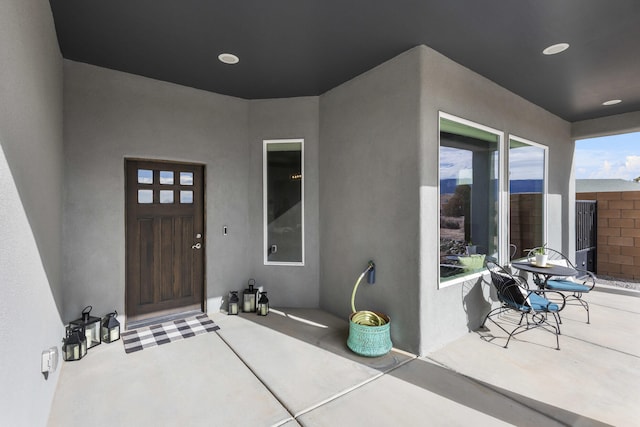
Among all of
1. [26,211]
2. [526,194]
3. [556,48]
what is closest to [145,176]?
[26,211]

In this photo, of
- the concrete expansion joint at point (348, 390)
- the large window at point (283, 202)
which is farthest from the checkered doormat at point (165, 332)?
the concrete expansion joint at point (348, 390)

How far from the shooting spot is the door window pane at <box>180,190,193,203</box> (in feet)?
12.2

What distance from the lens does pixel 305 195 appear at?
4047 mm

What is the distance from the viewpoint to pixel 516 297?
3025mm

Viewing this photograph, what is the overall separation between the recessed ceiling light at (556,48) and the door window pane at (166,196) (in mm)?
4433

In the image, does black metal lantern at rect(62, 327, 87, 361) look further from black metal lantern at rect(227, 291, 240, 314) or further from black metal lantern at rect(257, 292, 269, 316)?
black metal lantern at rect(257, 292, 269, 316)

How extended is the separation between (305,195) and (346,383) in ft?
7.90

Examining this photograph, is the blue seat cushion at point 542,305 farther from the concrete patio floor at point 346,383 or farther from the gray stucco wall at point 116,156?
the gray stucco wall at point 116,156

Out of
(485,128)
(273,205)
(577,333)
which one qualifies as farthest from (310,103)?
(577,333)

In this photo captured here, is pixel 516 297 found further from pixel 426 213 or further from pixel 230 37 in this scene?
pixel 230 37

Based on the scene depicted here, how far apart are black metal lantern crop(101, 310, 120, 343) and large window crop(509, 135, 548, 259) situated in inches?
191

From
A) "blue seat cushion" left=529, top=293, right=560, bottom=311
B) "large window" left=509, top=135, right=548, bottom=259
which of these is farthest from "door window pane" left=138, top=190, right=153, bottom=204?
"large window" left=509, top=135, right=548, bottom=259

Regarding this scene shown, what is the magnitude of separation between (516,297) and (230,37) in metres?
3.84

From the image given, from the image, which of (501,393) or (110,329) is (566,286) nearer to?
(501,393)
